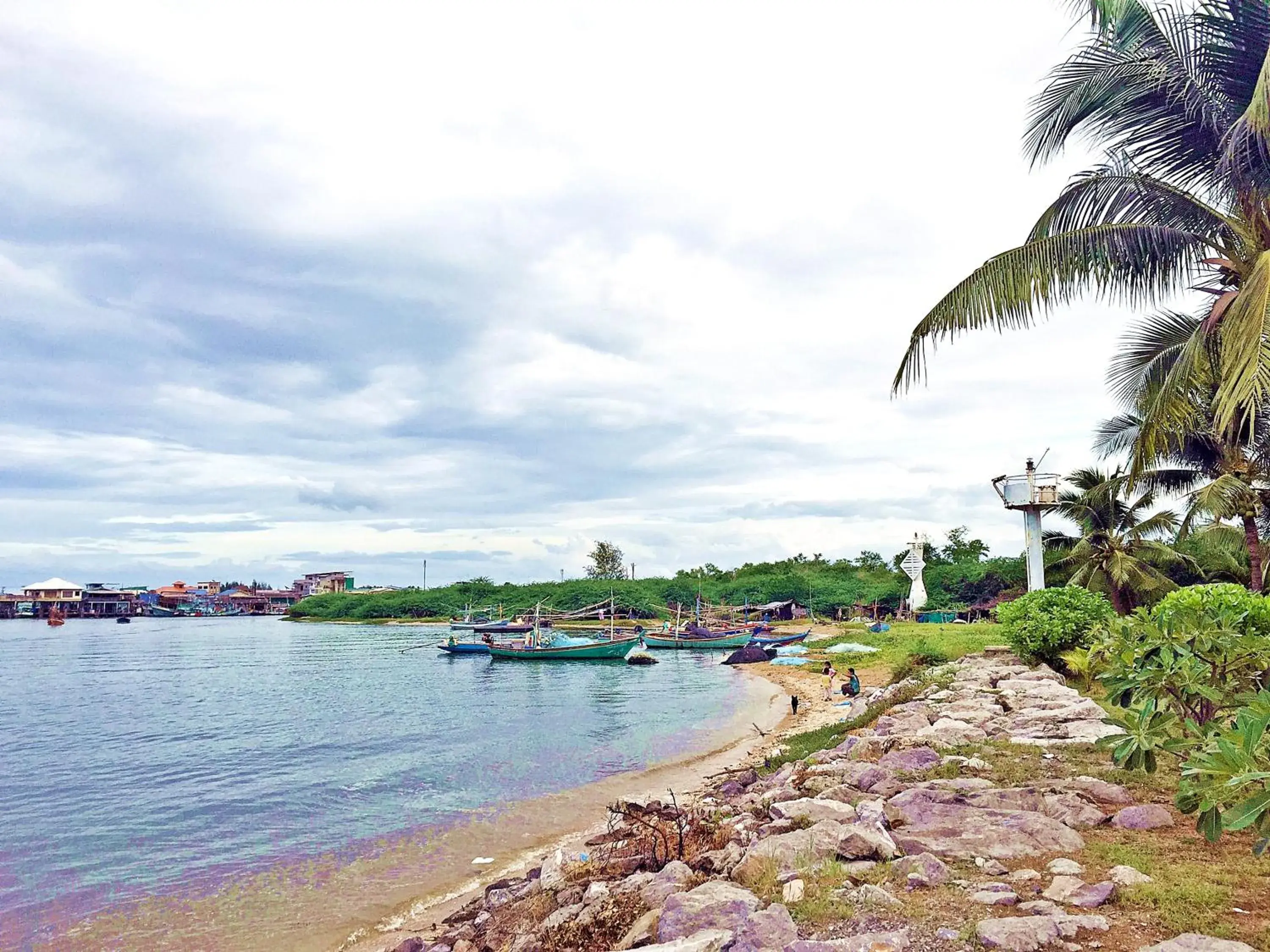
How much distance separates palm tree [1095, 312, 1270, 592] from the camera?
912 centimetres

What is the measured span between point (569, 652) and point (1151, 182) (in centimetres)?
5295

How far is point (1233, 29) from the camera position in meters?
8.43

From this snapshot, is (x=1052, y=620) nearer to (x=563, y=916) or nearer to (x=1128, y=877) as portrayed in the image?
(x=1128, y=877)

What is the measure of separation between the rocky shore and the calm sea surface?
6.96 meters

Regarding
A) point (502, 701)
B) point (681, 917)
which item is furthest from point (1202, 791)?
point (502, 701)

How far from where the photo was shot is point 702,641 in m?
65.1

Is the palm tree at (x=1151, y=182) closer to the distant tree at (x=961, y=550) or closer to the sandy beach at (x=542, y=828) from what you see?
the sandy beach at (x=542, y=828)

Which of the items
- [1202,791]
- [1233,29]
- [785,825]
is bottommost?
[785,825]

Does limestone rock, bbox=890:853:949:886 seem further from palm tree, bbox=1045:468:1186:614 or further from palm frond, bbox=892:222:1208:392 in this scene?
palm tree, bbox=1045:468:1186:614

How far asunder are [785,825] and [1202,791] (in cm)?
341

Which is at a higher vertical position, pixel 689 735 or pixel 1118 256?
pixel 1118 256

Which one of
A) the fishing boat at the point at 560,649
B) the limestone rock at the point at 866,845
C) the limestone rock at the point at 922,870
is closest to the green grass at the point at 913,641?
the fishing boat at the point at 560,649

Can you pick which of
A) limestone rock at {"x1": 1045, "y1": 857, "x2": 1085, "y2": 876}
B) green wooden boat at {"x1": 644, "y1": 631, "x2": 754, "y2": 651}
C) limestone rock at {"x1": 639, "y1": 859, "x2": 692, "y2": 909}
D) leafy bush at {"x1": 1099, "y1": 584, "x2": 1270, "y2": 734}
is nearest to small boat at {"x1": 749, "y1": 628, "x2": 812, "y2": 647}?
green wooden boat at {"x1": 644, "y1": 631, "x2": 754, "y2": 651}

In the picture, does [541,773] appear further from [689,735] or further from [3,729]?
[3,729]
